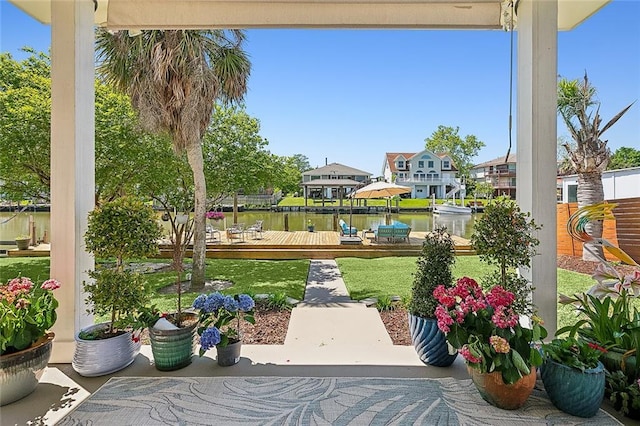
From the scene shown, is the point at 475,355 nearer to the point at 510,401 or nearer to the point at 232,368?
the point at 510,401

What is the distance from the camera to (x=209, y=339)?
255cm

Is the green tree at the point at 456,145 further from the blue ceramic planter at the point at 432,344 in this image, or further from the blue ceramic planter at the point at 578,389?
the blue ceramic planter at the point at 578,389

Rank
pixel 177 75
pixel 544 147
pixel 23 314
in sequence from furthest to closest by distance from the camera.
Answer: pixel 177 75
pixel 544 147
pixel 23 314

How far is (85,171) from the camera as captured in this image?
288cm

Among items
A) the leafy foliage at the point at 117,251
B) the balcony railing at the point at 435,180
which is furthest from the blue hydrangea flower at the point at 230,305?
the balcony railing at the point at 435,180

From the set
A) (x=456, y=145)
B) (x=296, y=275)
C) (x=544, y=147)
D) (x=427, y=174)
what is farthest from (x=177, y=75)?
(x=456, y=145)

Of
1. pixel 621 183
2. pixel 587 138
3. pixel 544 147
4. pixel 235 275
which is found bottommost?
pixel 235 275

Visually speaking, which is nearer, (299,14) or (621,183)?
(299,14)

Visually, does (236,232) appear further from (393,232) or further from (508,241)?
(508,241)

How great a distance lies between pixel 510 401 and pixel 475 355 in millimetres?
412

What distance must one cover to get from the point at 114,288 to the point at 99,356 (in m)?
0.53

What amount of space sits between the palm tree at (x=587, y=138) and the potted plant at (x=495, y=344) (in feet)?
20.7

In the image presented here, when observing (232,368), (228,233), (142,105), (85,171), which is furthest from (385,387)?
(228,233)

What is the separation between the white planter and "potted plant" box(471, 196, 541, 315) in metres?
3.10
